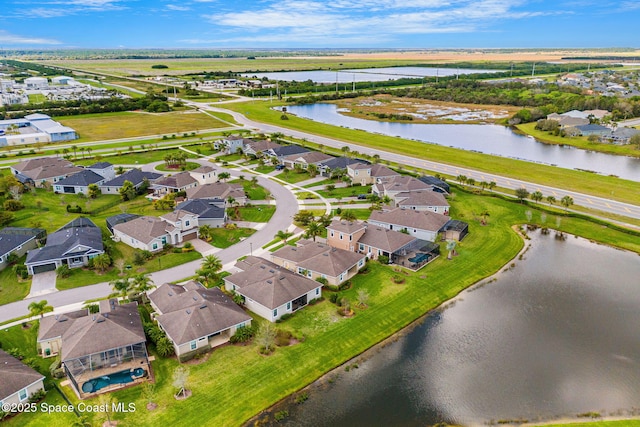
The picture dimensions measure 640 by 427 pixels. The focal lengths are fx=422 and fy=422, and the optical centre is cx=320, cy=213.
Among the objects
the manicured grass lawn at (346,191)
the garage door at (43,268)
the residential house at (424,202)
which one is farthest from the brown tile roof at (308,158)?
the garage door at (43,268)

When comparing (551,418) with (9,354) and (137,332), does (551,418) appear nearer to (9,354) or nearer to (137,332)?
(137,332)

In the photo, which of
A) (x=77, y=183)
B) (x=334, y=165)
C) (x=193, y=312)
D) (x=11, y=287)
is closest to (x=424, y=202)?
(x=334, y=165)

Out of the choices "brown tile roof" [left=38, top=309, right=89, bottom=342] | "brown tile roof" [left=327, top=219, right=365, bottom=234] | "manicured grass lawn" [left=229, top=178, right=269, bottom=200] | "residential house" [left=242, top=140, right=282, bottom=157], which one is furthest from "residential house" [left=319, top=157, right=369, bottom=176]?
"brown tile roof" [left=38, top=309, right=89, bottom=342]

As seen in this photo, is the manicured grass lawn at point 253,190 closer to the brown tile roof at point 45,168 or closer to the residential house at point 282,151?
the residential house at point 282,151

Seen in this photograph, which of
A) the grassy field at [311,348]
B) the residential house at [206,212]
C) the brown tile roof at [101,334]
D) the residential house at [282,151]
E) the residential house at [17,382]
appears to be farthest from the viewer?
the residential house at [282,151]

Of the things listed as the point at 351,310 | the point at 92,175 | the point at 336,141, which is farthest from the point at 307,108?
the point at 351,310

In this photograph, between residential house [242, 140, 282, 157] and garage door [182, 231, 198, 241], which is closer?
garage door [182, 231, 198, 241]

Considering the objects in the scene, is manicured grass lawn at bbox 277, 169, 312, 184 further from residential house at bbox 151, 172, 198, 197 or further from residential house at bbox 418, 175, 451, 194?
residential house at bbox 418, 175, 451, 194
